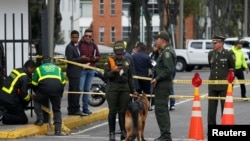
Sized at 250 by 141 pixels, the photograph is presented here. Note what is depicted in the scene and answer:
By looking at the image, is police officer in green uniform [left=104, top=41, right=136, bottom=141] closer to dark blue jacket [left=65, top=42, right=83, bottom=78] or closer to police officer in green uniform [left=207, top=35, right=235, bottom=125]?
police officer in green uniform [left=207, top=35, right=235, bottom=125]

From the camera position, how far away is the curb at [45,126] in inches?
552

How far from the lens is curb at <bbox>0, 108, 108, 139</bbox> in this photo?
1402cm

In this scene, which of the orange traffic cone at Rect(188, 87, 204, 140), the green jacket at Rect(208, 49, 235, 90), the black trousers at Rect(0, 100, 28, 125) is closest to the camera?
the orange traffic cone at Rect(188, 87, 204, 140)

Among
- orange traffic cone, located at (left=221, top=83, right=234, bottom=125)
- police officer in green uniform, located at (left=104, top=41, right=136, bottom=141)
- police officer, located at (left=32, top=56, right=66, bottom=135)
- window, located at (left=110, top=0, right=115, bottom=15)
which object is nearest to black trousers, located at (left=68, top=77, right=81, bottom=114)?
police officer, located at (left=32, top=56, right=66, bottom=135)

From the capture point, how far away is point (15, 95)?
15.2m

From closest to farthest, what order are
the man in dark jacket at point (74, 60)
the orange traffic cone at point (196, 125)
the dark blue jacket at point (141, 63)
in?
the orange traffic cone at point (196, 125) < the man in dark jacket at point (74, 60) < the dark blue jacket at point (141, 63)

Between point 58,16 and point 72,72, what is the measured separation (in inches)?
624

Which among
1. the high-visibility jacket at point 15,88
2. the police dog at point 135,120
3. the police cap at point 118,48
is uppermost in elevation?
the police cap at point 118,48

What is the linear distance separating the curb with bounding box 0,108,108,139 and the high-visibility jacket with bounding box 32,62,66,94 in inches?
30.5

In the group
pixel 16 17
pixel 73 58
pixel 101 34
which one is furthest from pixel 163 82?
pixel 101 34

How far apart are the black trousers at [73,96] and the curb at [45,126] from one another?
1.11 ft

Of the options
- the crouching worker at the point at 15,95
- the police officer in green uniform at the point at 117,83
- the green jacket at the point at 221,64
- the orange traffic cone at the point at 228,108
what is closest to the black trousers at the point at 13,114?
the crouching worker at the point at 15,95

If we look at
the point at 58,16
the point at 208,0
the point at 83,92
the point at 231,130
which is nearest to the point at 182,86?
the point at 58,16

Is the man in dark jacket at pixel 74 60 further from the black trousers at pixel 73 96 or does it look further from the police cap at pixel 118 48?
the police cap at pixel 118 48
